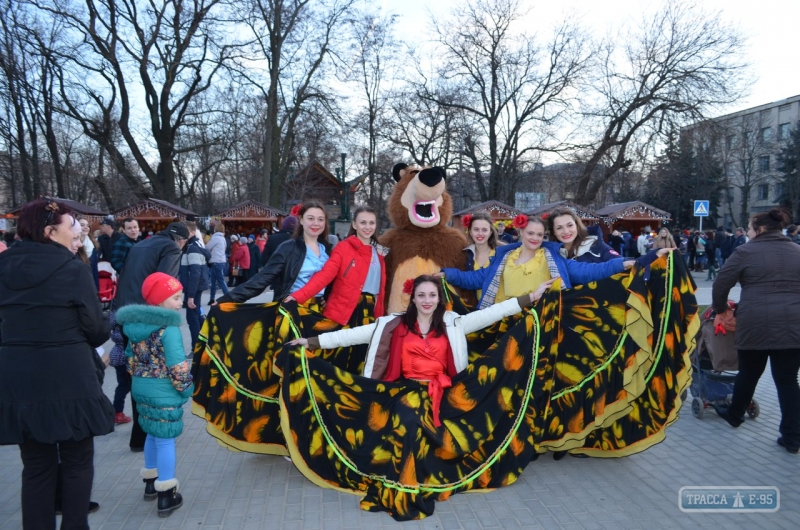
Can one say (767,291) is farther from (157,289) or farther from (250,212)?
(250,212)

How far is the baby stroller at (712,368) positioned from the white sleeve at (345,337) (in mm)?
3118

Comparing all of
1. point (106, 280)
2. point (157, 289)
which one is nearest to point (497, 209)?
point (106, 280)

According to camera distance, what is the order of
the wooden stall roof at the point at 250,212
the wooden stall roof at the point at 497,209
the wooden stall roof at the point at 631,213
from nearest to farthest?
1. the wooden stall roof at the point at 250,212
2. the wooden stall roof at the point at 497,209
3. the wooden stall roof at the point at 631,213

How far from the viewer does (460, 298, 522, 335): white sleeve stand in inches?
149

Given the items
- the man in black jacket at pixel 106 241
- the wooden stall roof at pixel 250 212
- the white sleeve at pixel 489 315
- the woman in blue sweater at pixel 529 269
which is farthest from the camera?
the wooden stall roof at pixel 250 212

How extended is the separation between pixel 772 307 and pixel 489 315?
2.22 m

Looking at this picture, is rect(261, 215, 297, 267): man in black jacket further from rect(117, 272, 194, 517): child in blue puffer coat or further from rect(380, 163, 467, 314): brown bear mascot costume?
rect(117, 272, 194, 517): child in blue puffer coat

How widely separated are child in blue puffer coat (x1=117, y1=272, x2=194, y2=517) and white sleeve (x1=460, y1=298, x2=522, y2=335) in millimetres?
1885

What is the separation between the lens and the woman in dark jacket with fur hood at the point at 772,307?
4.05 metres

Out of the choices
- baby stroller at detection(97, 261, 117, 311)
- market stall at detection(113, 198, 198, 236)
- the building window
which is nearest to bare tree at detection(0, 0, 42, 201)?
market stall at detection(113, 198, 198, 236)

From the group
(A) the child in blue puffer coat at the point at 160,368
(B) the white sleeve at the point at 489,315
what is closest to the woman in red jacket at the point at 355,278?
(B) the white sleeve at the point at 489,315

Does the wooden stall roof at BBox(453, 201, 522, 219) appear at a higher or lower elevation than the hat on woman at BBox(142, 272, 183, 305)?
higher

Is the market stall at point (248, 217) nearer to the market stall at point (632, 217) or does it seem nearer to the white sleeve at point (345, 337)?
the market stall at point (632, 217)

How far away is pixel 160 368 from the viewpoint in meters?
3.15
